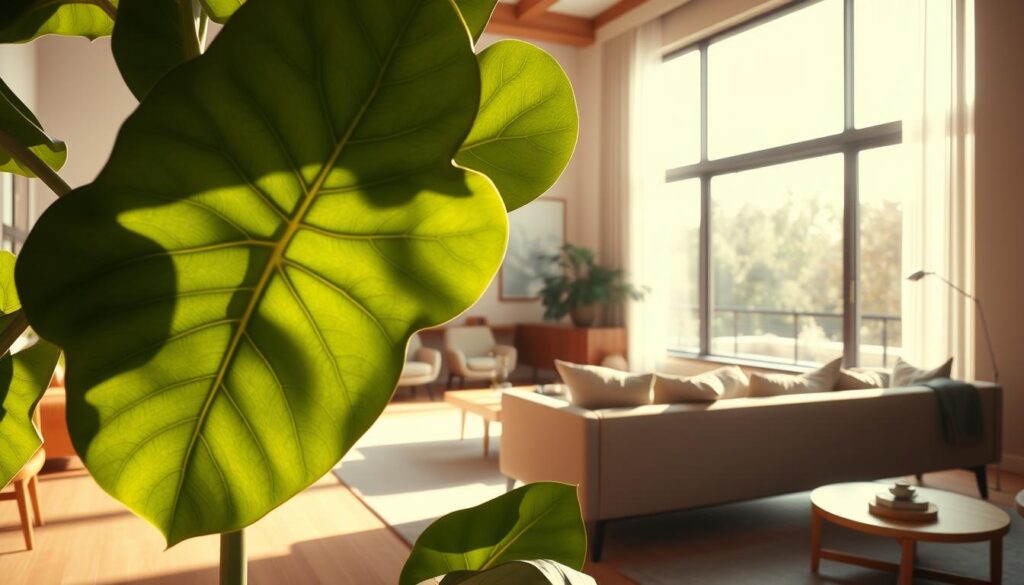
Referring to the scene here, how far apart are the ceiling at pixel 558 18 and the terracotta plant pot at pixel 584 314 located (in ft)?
9.67

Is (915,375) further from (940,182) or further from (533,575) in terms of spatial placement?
(533,575)

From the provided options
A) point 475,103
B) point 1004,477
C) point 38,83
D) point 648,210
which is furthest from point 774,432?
point 38,83

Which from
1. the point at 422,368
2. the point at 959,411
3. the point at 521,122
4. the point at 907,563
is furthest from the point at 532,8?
the point at 521,122

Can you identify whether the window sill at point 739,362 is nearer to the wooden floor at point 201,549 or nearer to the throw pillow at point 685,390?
the wooden floor at point 201,549

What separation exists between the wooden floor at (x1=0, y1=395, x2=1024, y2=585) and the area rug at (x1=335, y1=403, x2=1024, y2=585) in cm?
12

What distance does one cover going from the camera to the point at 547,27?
8219 mm

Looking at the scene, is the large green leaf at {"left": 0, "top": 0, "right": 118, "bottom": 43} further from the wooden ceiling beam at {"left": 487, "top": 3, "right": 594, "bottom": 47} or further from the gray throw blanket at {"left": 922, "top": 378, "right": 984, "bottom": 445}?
the wooden ceiling beam at {"left": 487, "top": 3, "right": 594, "bottom": 47}

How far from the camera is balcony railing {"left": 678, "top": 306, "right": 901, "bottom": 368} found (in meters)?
6.19

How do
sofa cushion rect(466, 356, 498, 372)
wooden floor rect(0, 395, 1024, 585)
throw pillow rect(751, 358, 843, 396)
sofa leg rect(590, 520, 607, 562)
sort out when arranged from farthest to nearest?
1. sofa cushion rect(466, 356, 498, 372)
2. throw pillow rect(751, 358, 843, 396)
3. sofa leg rect(590, 520, 607, 562)
4. wooden floor rect(0, 395, 1024, 585)

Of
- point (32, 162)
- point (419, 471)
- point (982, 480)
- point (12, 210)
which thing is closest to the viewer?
point (32, 162)

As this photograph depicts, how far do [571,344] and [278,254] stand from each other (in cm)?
752

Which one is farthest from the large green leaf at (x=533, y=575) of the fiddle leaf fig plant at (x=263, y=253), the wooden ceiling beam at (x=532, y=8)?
the wooden ceiling beam at (x=532, y=8)

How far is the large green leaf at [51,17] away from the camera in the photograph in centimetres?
50

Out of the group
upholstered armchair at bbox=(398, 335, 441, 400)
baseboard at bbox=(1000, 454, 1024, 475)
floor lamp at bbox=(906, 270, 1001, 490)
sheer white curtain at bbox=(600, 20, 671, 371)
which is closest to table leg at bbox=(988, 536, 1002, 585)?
floor lamp at bbox=(906, 270, 1001, 490)
